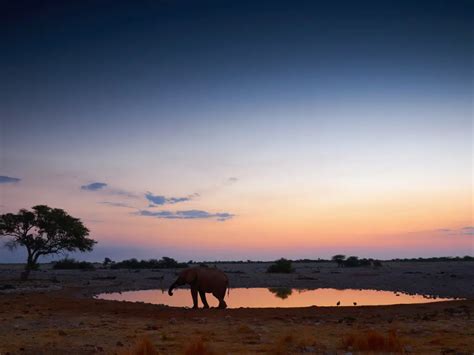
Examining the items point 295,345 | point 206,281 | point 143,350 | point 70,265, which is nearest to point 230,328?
point 295,345

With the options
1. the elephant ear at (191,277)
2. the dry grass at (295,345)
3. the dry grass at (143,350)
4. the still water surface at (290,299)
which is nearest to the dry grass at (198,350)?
the dry grass at (143,350)

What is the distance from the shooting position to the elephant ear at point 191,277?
2484 centimetres

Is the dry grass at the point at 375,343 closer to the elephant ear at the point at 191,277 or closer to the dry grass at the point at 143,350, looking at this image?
the dry grass at the point at 143,350

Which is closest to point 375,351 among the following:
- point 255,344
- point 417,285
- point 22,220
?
point 255,344

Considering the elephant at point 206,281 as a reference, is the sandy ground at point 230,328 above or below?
below

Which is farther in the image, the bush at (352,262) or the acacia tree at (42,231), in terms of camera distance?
the bush at (352,262)

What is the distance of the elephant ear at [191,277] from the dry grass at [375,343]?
13773 millimetres

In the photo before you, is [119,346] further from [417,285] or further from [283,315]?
[417,285]

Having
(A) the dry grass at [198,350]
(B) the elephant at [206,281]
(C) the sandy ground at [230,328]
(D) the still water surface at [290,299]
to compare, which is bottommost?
(D) the still water surface at [290,299]

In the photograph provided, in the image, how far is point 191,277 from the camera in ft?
81.8

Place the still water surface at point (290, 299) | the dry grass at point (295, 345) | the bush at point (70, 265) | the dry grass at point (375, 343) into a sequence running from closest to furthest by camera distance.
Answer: the dry grass at point (295, 345), the dry grass at point (375, 343), the still water surface at point (290, 299), the bush at point (70, 265)

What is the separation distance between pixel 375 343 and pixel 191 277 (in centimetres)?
1452

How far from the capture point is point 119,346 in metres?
11.9

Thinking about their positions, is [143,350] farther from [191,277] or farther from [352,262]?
[352,262]
